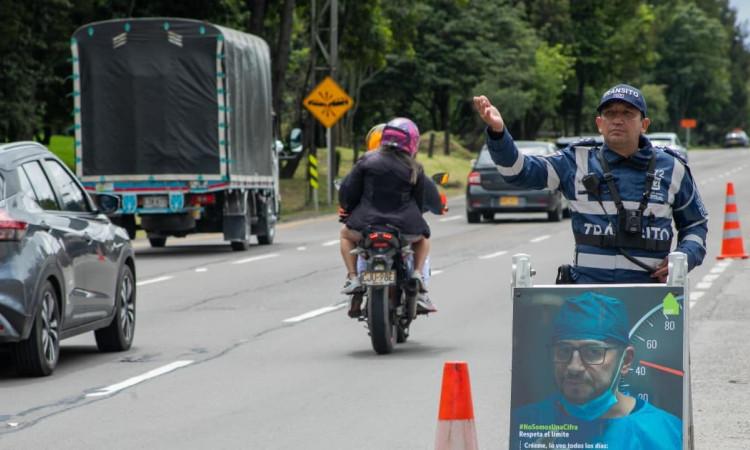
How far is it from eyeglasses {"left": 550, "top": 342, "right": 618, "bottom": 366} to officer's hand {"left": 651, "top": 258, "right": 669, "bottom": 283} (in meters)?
0.65

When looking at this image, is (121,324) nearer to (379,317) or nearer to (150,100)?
(379,317)

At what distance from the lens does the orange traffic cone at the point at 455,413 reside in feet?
20.7

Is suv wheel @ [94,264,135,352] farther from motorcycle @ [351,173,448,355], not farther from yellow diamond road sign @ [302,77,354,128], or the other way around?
yellow diamond road sign @ [302,77,354,128]

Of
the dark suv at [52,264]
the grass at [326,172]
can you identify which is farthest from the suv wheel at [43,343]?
the grass at [326,172]

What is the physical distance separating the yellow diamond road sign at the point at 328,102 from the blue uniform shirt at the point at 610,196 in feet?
110

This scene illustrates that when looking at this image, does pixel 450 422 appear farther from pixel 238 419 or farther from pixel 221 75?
pixel 221 75

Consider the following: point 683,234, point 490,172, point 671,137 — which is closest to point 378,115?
point 671,137

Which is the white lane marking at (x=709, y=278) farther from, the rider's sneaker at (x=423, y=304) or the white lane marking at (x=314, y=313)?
the rider's sneaker at (x=423, y=304)

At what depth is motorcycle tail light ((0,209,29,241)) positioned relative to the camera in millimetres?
10766

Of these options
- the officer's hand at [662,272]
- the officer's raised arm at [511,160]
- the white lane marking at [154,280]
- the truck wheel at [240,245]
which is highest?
the officer's raised arm at [511,160]

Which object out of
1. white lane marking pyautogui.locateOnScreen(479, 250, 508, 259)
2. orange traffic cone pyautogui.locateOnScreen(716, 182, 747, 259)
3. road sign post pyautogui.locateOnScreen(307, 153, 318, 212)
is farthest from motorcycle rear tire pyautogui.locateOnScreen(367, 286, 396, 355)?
road sign post pyautogui.locateOnScreen(307, 153, 318, 212)

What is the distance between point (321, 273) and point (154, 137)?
17.2ft

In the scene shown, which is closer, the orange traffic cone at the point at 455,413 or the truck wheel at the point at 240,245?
the orange traffic cone at the point at 455,413

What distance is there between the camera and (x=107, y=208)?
1276 cm
